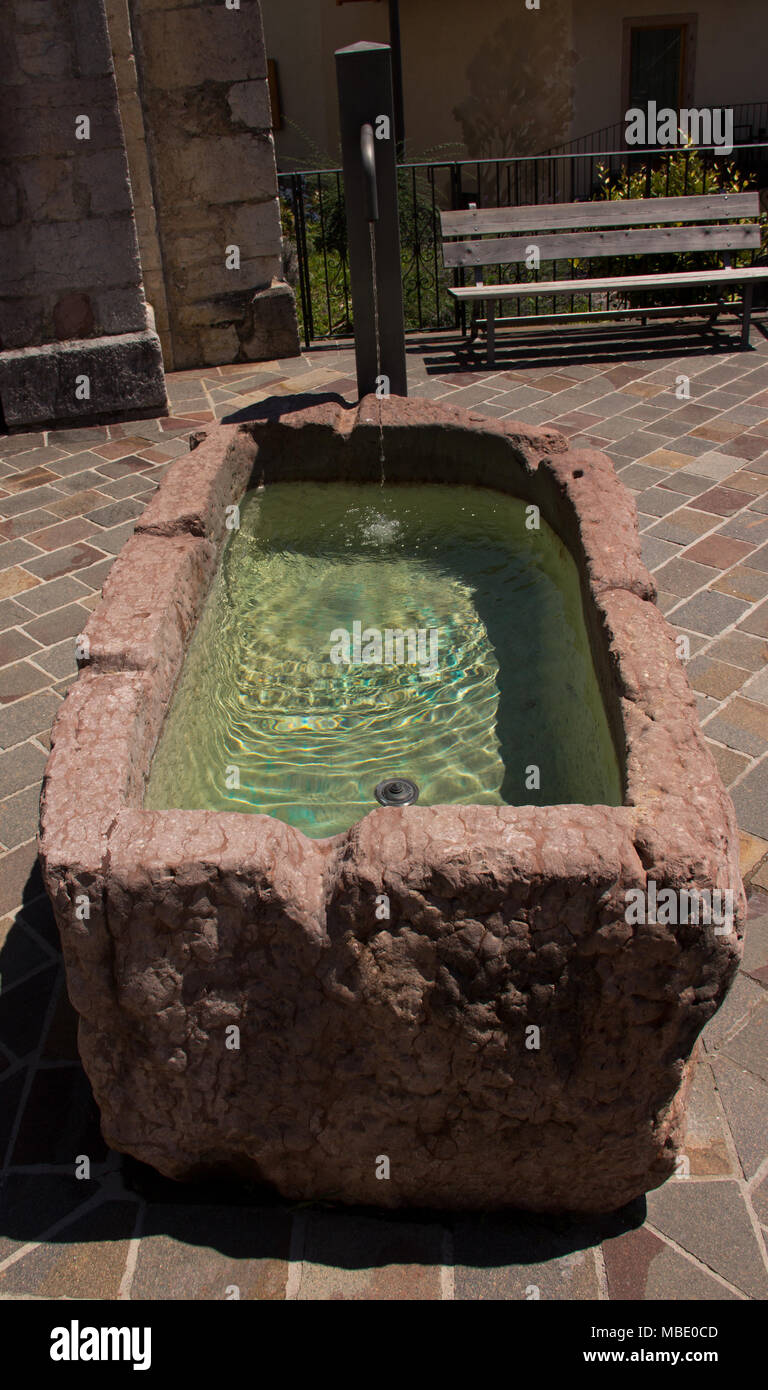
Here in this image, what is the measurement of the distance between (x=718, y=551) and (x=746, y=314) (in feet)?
11.4

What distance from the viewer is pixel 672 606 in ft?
14.8

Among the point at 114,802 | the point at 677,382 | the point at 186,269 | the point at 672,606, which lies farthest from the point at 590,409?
the point at 114,802

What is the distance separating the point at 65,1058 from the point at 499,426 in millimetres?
2801

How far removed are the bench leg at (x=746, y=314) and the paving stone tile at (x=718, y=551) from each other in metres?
3.26

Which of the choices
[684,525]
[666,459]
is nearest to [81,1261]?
[684,525]

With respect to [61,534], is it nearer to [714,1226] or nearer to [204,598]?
[204,598]

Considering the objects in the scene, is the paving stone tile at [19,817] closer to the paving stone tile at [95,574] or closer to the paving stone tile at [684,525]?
the paving stone tile at [95,574]

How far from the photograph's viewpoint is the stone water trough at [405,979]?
2020mm

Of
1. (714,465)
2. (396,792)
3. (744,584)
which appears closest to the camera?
(396,792)

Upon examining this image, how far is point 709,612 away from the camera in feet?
14.6

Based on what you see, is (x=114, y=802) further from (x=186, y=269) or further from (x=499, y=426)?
(x=186, y=269)

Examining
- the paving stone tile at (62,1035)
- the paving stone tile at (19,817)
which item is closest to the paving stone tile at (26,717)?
the paving stone tile at (19,817)

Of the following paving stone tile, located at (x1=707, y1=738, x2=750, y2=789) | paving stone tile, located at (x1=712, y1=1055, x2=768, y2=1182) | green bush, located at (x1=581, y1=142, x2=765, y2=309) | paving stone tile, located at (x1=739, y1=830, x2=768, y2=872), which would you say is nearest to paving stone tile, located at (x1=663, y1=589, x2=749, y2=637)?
paving stone tile, located at (x1=707, y1=738, x2=750, y2=789)

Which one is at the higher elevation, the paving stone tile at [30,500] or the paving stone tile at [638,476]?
the paving stone tile at [30,500]
